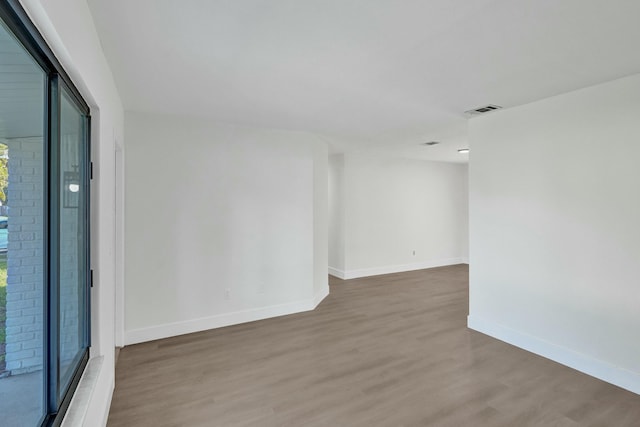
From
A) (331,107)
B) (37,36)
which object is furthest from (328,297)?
(37,36)

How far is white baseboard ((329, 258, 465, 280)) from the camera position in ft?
21.1

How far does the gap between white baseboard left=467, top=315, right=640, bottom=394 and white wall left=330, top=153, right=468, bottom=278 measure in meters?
2.92

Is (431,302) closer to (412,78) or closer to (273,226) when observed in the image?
(273,226)

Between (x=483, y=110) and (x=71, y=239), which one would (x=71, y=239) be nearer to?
(x=71, y=239)

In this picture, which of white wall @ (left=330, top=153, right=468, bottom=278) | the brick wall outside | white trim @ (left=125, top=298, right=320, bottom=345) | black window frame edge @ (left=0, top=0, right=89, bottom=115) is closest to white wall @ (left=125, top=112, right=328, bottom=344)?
white trim @ (left=125, top=298, right=320, bottom=345)

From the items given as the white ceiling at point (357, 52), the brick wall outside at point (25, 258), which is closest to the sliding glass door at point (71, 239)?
the brick wall outside at point (25, 258)

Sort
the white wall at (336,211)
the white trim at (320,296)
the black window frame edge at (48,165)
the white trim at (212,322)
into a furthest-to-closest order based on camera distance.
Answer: the white wall at (336,211)
the white trim at (320,296)
the white trim at (212,322)
the black window frame edge at (48,165)

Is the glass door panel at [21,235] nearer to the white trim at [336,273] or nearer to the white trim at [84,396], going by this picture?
the white trim at [84,396]

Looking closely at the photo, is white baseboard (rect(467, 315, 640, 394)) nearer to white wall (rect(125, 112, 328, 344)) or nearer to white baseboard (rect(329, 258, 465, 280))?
white wall (rect(125, 112, 328, 344))

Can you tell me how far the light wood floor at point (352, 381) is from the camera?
88.0 inches

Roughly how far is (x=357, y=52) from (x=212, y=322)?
3288 mm

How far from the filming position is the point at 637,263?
2.57m

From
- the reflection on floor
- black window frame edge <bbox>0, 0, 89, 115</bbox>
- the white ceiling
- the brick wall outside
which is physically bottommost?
the reflection on floor

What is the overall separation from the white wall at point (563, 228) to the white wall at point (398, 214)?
2.82m
